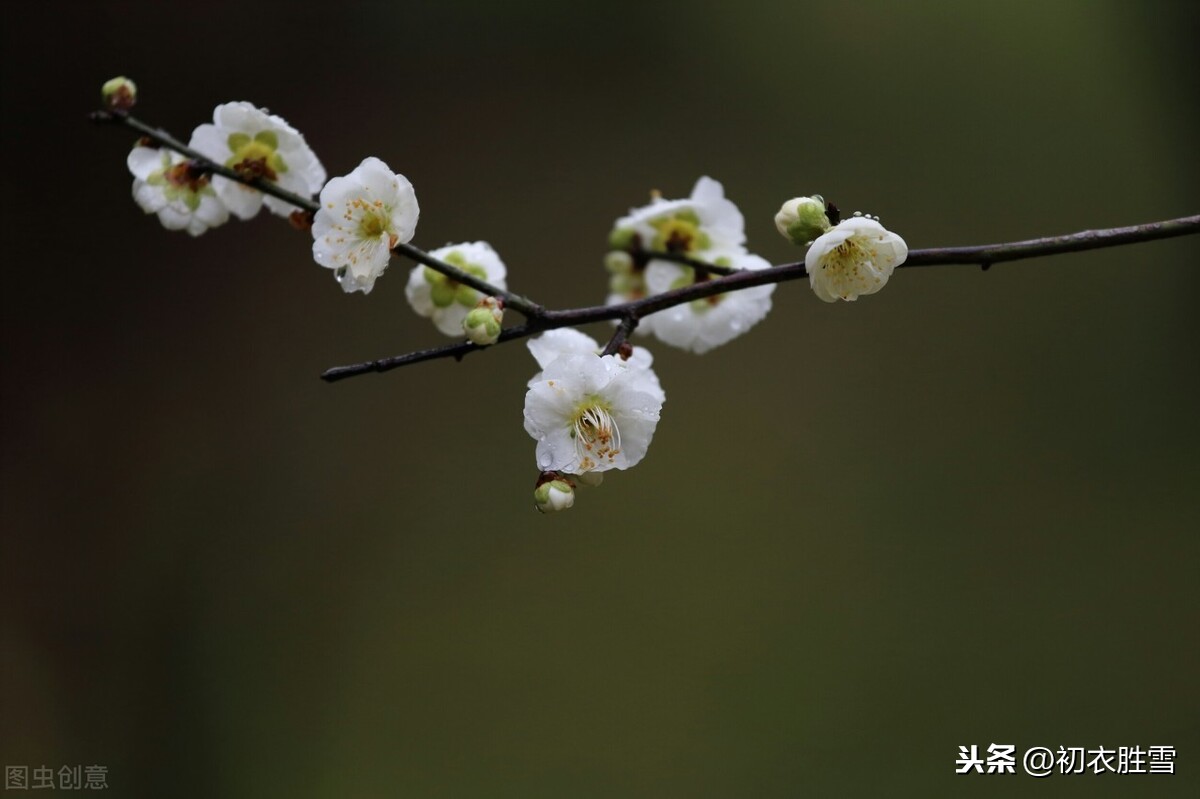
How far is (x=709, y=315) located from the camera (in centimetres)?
88

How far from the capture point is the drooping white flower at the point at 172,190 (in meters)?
0.76

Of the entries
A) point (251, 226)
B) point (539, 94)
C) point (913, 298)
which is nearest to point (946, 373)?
point (913, 298)

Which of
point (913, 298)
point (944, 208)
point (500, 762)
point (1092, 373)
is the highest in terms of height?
point (944, 208)

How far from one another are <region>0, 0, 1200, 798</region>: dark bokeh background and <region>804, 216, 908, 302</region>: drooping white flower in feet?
4.35

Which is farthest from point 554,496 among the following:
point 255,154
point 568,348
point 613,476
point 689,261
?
point 613,476

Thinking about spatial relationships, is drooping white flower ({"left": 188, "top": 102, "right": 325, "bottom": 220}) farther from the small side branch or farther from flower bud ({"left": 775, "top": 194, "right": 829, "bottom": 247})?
the small side branch

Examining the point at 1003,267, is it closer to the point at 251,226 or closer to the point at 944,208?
the point at 944,208

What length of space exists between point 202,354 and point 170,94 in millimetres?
527

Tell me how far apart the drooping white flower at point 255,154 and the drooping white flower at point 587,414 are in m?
0.30

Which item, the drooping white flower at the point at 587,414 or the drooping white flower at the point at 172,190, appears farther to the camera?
the drooping white flower at the point at 172,190

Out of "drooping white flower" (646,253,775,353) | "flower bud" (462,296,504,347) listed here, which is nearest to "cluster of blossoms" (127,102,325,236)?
"flower bud" (462,296,504,347)

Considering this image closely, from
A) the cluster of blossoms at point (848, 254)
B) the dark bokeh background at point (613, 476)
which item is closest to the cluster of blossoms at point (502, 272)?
the cluster of blossoms at point (848, 254)

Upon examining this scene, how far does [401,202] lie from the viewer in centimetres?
66

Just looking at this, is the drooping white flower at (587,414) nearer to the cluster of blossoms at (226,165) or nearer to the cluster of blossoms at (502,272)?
the cluster of blossoms at (502,272)
